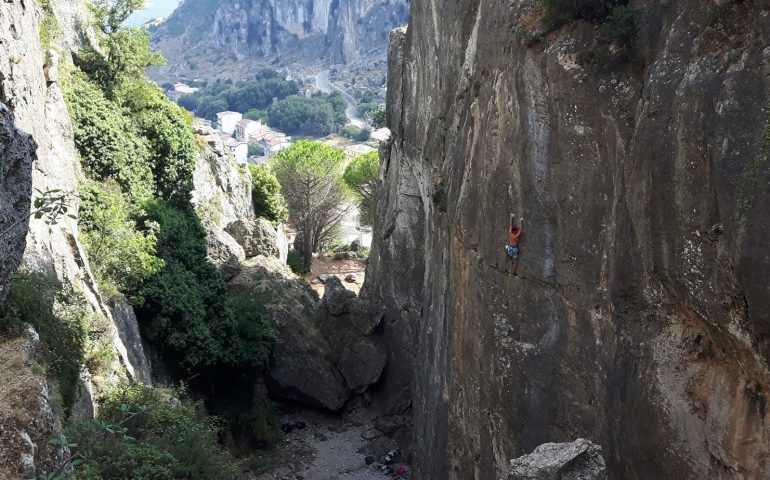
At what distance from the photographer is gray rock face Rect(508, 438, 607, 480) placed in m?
8.96

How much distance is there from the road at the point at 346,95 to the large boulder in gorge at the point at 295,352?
103046 mm

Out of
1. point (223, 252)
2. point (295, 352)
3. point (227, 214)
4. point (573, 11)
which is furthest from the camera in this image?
point (227, 214)

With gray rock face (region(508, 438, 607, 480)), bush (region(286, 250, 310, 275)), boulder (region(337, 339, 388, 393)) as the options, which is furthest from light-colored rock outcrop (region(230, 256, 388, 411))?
gray rock face (region(508, 438, 607, 480))

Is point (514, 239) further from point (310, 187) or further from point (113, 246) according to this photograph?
point (310, 187)

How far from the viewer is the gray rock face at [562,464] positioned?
8961mm

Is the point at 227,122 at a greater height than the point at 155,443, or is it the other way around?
the point at 227,122

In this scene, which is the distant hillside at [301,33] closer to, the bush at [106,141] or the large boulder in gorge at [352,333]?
the large boulder in gorge at [352,333]

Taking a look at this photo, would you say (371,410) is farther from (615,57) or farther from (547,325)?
(615,57)

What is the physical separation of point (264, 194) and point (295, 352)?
16453mm

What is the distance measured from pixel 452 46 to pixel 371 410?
1634 centimetres

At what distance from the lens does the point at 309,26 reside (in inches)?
7372

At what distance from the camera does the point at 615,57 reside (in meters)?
13.1

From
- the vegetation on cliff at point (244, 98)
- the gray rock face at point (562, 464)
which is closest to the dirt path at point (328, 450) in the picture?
the gray rock face at point (562, 464)

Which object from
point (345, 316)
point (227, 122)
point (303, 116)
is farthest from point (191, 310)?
point (227, 122)
